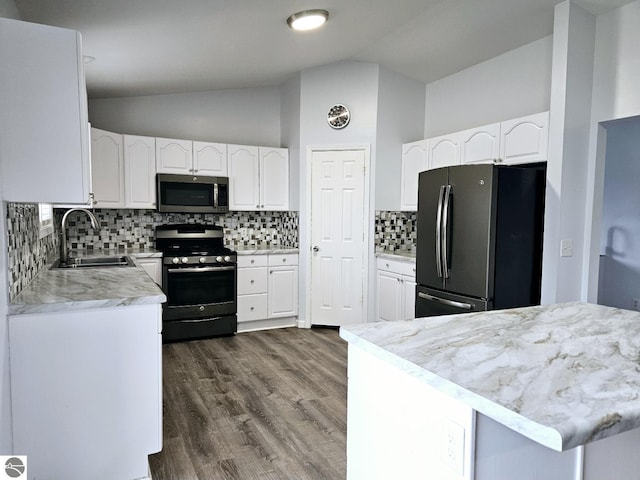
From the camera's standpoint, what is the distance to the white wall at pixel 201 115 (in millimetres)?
4668

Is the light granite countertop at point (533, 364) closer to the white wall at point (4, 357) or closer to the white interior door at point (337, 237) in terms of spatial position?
the white wall at point (4, 357)

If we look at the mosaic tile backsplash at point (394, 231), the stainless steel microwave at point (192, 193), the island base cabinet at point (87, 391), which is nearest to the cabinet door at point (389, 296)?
the mosaic tile backsplash at point (394, 231)

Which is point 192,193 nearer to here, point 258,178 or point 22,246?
point 258,178

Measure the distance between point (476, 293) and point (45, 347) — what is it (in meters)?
2.64

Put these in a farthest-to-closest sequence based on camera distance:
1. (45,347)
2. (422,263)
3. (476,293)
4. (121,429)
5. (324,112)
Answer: (324,112) < (422,263) < (476,293) < (121,429) < (45,347)

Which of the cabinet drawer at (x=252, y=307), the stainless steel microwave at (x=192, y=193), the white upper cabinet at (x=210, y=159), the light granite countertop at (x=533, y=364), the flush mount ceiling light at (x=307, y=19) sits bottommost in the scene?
the cabinet drawer at (x=252, y=307)

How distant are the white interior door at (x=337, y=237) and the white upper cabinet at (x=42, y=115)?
10.2 feet

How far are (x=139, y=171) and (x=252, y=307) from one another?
186cm

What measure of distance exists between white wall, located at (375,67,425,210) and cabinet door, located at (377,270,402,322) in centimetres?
78

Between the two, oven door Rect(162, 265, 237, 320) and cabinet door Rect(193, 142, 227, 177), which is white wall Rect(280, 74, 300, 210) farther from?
oven door Rect(162, 265, 237, 320)

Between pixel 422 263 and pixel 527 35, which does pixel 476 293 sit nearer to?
pixel 422 263

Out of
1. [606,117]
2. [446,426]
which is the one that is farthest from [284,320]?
[446,426]

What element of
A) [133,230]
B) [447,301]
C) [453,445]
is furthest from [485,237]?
[133,230]

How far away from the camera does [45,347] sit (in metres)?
1.86
